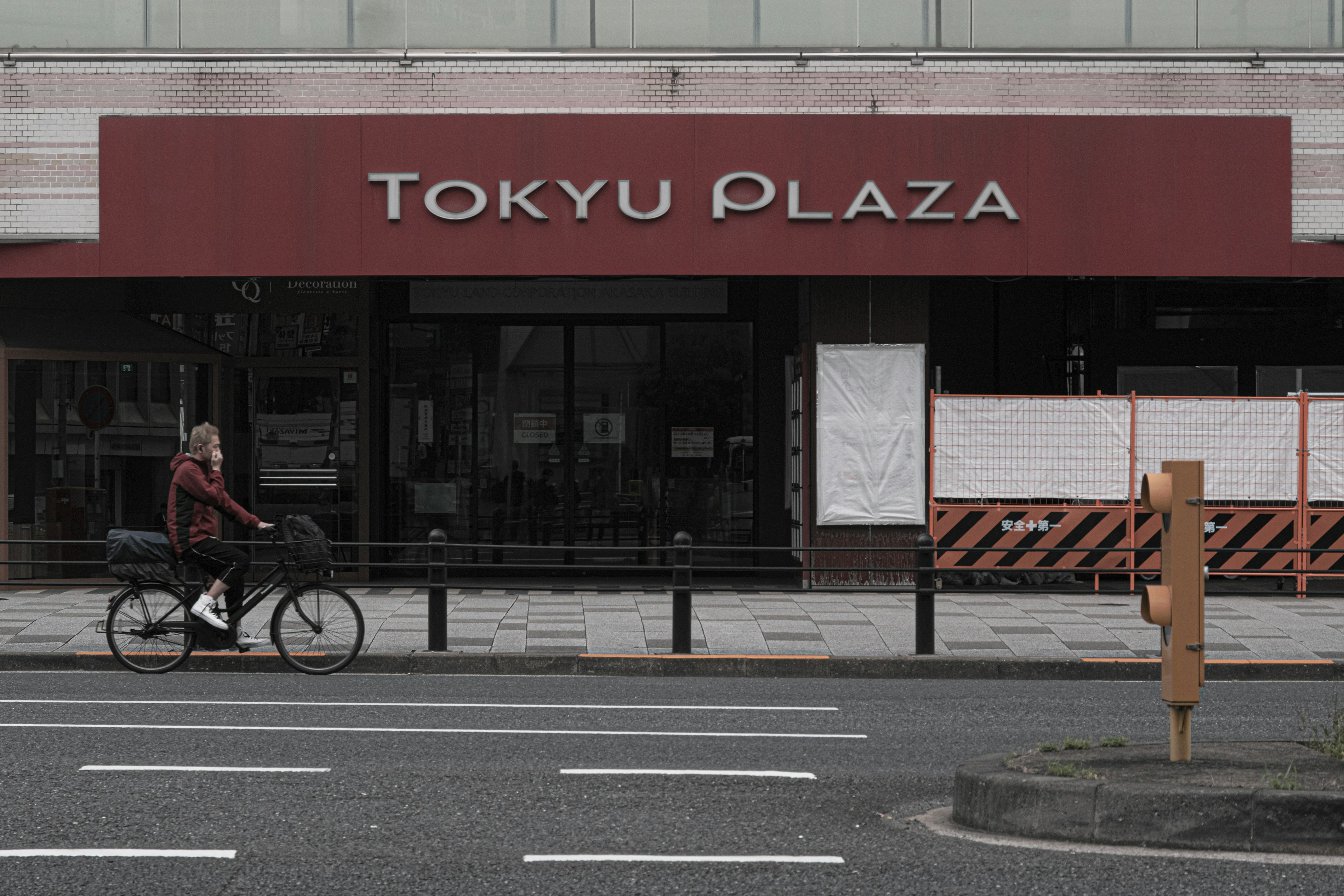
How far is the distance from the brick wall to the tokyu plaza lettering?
A: 1.01m

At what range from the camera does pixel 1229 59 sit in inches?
607

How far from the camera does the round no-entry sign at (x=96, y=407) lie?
15672 mm

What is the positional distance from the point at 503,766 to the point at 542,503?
10.5m

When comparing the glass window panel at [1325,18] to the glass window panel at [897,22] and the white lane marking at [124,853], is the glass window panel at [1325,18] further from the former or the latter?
the white lane marking at [124,853]

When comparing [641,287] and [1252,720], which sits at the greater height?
[641,287]

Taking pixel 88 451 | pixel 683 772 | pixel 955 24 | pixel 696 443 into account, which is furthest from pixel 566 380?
pixel 683 772

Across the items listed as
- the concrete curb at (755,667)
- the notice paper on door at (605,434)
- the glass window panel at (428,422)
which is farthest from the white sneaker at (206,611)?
the notice paper on door at (605,434)

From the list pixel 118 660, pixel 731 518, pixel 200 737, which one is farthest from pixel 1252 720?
pixel 731 518

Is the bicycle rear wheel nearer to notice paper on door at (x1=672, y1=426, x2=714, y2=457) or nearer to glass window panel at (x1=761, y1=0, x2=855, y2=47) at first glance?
notice paper on door at (x1=672, y1=426, x2=714, y2=457)

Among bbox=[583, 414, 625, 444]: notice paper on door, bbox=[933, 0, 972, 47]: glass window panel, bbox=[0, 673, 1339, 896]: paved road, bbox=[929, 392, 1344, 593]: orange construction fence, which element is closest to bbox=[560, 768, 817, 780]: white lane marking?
bbox=[0, 673, 1339, 896]: paved road

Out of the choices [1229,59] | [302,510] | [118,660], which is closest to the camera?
[118,660]

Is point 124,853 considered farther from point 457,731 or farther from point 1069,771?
point 1069,771

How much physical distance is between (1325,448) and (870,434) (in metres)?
4.80

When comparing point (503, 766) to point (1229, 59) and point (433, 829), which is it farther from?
point (1229, 59)
